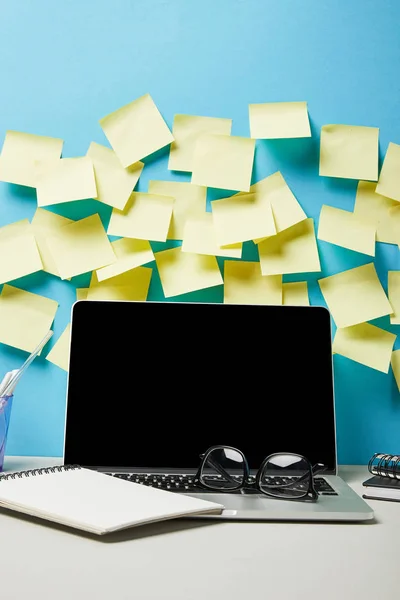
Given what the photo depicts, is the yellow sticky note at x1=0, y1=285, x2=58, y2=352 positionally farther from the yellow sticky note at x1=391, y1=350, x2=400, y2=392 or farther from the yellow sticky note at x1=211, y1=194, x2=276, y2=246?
the yellow sticky note at x1=391, y1=350, x2=400, y2=392

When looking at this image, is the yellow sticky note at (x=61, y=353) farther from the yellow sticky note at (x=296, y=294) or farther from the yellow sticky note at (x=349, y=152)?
the yellow sticky note at (x=349, y=152)

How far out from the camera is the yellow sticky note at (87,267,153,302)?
1.08 m

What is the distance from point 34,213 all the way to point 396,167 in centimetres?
60

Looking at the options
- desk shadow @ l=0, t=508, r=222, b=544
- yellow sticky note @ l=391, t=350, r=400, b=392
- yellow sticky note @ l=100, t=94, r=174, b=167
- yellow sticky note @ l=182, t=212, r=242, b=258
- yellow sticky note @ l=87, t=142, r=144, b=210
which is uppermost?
yellow sticky note @ l=100, t=94, r=174, b=167

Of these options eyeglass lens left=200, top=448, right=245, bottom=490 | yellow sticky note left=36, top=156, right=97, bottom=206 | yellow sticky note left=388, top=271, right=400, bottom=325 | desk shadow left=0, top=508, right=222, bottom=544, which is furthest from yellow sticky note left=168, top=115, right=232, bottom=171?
desk shadow left=0, top=508, right=222, bottom=544

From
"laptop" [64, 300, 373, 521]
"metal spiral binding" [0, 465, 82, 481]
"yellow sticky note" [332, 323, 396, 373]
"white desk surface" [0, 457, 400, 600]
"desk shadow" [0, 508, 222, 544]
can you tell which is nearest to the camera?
"white desk surface" [0, 457, 400, 600]

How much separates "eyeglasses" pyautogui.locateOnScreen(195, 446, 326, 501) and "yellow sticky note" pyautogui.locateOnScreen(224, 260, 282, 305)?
0.30m

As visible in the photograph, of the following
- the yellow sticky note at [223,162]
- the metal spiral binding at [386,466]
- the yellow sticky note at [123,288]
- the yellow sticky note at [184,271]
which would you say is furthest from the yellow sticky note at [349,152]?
the metal spiral binding at [386,466]

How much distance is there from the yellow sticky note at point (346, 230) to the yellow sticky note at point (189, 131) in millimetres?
215

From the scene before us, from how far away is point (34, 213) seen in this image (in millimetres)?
1106

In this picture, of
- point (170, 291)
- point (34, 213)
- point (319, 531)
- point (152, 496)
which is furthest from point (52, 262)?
point (319, 531)

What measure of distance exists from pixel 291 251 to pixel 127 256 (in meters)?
0.27

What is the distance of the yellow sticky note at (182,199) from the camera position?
1090 mm

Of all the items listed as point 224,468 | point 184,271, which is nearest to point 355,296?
point 184,271
